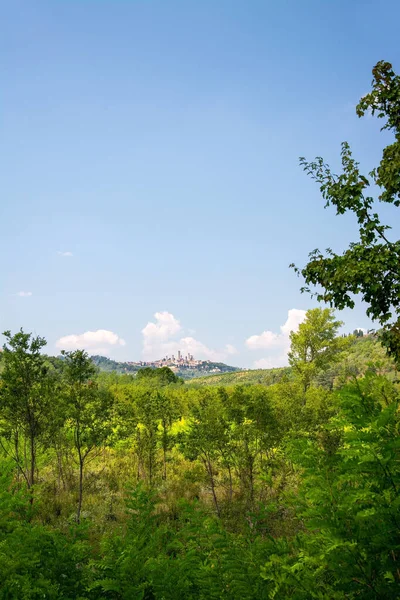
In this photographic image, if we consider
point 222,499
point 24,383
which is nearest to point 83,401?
point 24,383

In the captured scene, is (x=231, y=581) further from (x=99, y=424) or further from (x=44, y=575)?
(x=99, y=424)

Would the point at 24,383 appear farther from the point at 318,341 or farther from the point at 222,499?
the point at 318,341

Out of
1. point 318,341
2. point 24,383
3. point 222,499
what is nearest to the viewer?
point 24,383

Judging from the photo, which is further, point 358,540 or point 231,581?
point 231,581

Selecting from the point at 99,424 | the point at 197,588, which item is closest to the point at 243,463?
the point at 99,424

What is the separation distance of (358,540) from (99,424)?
464 inches

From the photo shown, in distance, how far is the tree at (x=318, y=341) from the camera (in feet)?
91.5

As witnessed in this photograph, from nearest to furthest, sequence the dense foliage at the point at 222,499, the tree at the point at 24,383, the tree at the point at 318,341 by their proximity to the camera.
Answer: the dense foliage at the point at 222,499, the tree at the point at 24,383, the tree at the point at 318,341

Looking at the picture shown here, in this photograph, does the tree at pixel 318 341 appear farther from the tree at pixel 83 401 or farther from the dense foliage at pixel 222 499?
the tree at pixel 83 401

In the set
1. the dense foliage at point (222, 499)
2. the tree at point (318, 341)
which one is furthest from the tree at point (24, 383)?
the tree at point (318, 341)

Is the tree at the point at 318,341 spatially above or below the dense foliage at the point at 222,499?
above

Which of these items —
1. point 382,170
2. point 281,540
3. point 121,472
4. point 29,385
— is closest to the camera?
point 281,540

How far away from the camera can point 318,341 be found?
2805cm

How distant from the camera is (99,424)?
13320mm
